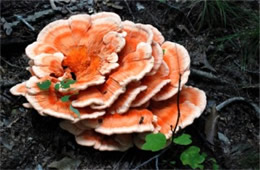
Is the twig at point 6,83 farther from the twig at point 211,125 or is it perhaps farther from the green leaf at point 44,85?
the twig at point 211,125

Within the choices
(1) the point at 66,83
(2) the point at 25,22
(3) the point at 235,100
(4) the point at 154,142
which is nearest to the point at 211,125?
(3) the point at 235,100

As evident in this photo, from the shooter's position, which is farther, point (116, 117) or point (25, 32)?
point (25, 32)

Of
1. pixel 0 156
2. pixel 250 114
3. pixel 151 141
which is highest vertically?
pixel 151 141

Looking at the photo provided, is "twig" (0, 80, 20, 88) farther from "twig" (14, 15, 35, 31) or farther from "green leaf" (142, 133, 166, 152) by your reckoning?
"green leaf" (142, 133, 166, 152)

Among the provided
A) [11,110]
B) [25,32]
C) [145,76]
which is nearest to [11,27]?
[25,32]

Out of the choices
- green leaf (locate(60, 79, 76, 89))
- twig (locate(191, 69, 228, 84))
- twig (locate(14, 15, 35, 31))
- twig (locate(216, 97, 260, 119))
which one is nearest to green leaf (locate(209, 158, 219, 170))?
twig (locate(216, 97, 260, 119))

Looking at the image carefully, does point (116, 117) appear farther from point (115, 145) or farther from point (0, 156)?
point (0, 156)
